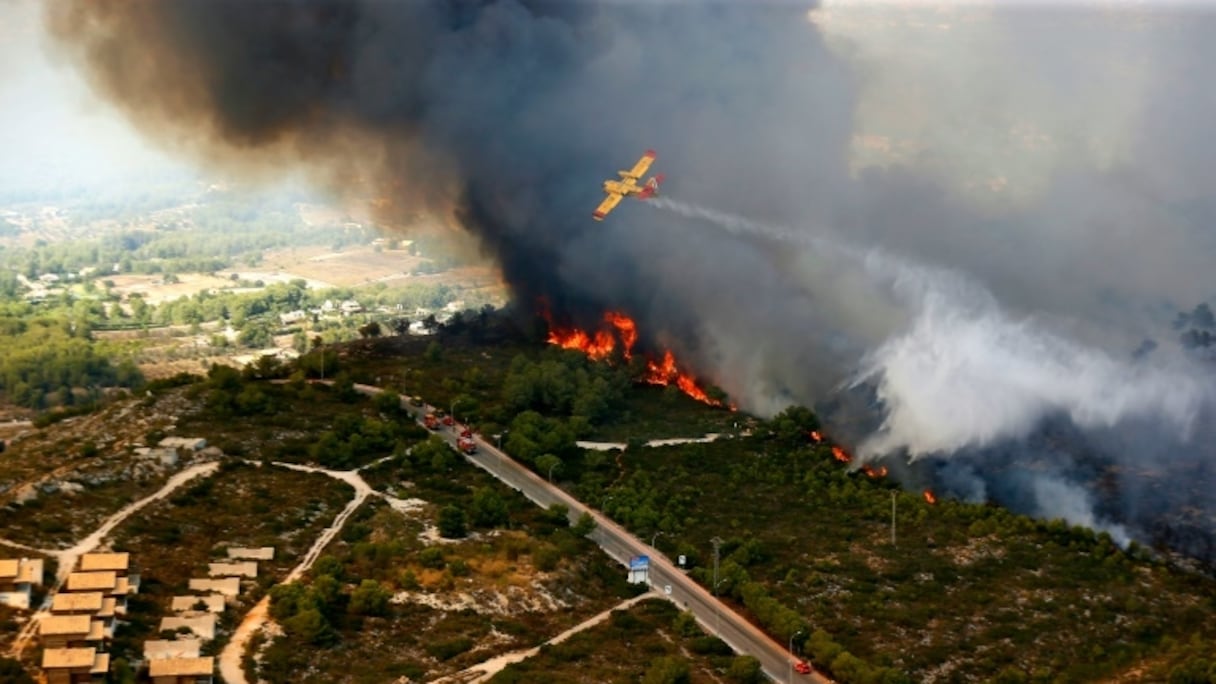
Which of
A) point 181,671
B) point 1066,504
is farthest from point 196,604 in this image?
point 1066,504

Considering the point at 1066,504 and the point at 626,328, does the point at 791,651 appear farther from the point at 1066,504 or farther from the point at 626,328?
the point at 626,328

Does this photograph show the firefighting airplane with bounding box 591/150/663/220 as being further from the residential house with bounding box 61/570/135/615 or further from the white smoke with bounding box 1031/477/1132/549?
the residential house with bounding box 61/570/135/615

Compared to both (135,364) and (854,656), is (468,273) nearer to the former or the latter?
(135,364)

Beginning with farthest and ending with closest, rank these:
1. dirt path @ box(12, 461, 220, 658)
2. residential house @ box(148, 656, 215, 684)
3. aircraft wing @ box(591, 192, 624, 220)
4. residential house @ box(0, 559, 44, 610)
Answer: aircraft wing @ box(591, 192, 624, 220)
residential house @ box(0, 559, 44, 610)
dirt path @ box(12, 461, 220, 658)
residential house @ box(148, 656, 215, 684)

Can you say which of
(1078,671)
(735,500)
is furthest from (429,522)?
Answer: (1078,671)

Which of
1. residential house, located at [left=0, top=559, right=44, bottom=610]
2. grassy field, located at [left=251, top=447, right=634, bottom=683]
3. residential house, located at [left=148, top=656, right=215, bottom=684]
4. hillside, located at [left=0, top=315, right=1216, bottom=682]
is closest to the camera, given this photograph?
residential house, located at [left=148, top=656, right=215, bottom=684]

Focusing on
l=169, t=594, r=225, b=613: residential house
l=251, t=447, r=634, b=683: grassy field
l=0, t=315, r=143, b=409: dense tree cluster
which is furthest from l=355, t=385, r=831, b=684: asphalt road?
l=0, t=315, r=143, b=409: dense tree cluster
